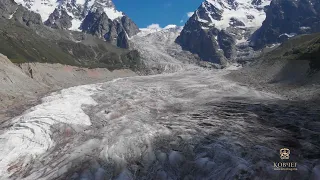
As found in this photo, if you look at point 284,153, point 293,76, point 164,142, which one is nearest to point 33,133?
point 164,142

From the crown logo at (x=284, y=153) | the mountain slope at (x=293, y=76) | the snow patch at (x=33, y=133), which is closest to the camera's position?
the crown logo at (x=284, y=153)

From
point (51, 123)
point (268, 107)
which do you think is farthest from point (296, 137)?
point (51, 123)

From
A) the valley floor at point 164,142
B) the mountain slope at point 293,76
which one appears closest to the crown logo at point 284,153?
the valley floor at point 164,142

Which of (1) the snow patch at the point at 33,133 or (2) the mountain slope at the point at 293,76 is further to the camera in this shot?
(2) the mountain slope at the point at 293,76

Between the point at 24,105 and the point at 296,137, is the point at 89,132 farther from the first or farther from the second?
the point at 24,105

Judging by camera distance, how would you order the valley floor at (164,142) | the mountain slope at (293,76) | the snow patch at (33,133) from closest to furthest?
1. the valley floor at (164,142)
2. the snow patch at (33,133)
3. the mountain slope at (293,76)

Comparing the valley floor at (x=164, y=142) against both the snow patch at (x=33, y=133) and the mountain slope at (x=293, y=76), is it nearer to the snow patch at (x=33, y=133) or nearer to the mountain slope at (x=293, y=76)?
the snow patch at (x=33, y=133)

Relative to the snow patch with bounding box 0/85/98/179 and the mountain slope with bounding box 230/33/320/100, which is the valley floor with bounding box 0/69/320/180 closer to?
the snow patch with bounding box 0/85/98/179

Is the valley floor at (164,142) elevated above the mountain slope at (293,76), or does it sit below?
below
